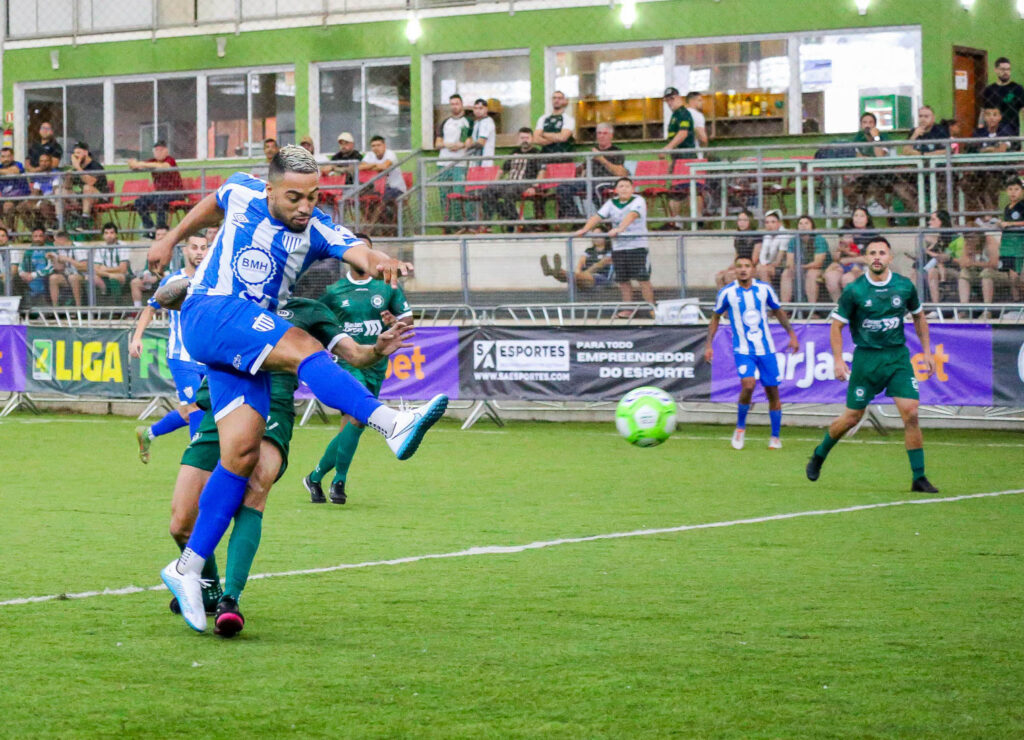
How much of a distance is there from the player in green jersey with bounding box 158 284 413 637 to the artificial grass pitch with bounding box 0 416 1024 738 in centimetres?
21

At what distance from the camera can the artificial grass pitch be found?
512 cm

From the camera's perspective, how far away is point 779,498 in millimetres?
12422

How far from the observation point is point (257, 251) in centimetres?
664

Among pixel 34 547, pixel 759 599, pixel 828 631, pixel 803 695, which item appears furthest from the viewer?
pixel 34 547

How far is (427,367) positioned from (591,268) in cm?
259

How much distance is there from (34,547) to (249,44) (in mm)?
24428

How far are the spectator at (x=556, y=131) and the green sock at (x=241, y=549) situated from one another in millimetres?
19338

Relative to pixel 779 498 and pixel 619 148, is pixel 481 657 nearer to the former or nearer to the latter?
pixel 779 498

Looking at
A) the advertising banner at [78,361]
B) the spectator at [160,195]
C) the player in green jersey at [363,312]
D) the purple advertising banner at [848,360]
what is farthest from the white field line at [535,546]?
the spectator at [160,195]

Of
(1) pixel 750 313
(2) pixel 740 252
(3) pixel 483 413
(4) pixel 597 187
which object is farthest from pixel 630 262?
(4) pixel 597 187

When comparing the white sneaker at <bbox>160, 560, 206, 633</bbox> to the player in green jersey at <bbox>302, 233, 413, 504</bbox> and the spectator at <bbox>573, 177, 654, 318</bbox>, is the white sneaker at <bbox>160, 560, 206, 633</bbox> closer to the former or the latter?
the player in green jersey at <bbox>302, 233, 413, 504</bbox>

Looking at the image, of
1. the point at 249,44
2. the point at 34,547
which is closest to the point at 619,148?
the point at 249,44

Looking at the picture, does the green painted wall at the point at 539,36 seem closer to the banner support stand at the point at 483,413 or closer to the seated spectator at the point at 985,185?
the seated spectator at the point at 985,185

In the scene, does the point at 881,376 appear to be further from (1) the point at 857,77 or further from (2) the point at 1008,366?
(1) the point at 857,77
